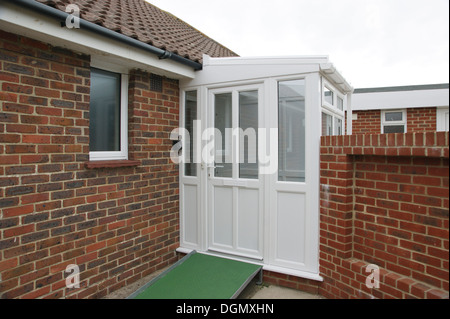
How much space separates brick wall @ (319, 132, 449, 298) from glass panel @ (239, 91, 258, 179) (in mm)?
904

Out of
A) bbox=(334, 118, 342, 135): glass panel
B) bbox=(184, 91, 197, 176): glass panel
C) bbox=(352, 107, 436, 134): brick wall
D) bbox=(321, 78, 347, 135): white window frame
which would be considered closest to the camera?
bbox=(321, 78, 347, 135): white window frame

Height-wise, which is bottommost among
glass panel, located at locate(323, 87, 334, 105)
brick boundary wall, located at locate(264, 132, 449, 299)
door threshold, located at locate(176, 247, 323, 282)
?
door threshold, located at locate(176, 247, 323, 282)

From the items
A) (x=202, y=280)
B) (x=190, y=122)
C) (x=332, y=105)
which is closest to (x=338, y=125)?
(x=332, y=105)

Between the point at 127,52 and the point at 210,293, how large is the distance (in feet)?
9.36

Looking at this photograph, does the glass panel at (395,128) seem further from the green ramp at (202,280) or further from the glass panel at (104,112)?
the glass panel at (104,112)

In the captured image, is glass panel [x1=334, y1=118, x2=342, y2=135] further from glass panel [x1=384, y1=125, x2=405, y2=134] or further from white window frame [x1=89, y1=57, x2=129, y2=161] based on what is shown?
glass panel [x1=384, y1=125, x2=405, y2=134]

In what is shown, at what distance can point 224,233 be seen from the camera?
4.07 meters

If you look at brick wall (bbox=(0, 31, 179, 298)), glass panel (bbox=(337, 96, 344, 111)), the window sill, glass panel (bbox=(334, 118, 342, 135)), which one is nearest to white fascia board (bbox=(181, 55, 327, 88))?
brick wall (bbox=(0, 31, 179, 298))

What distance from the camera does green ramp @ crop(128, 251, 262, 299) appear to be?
3.16 meters

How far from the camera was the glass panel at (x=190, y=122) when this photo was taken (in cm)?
430

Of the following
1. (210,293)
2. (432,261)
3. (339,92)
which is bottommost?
(210,293)

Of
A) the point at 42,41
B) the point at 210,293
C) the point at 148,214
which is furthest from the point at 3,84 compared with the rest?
the point at 210,293

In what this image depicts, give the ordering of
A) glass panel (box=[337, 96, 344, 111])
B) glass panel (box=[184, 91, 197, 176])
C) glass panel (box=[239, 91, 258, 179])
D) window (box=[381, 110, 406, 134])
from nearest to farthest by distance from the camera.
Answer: glass panel (box=[239, 91, 258, 179]) → glass panel (box=[184, 91, 197, 176]) → glass panel (box=[337, 96, 344, 111]) → window (box=[381, 110, 406, 134])

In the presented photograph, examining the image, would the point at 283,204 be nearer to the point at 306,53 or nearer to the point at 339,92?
the point at 306,53
